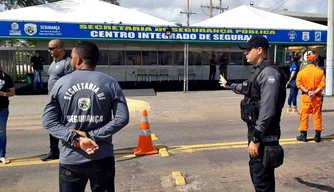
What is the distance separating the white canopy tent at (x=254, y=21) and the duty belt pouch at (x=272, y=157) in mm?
16069

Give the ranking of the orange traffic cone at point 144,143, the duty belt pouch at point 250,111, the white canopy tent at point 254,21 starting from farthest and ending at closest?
the white canopy tent at point 254,21 < the orange traffic cone at point 144,143 < the duty belt pouch at point 250,111

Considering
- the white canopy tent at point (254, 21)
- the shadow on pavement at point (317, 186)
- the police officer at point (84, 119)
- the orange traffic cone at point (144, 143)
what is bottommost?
the shadow on pavement at point (317, 186)

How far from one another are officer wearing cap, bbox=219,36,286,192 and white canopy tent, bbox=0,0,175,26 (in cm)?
1435

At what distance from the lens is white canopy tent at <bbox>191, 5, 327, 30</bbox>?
1906cm

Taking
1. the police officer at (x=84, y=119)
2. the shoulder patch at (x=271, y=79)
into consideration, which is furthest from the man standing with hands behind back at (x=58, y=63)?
the shoulder patch at (x=271, y=79)

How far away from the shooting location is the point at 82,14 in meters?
18.5

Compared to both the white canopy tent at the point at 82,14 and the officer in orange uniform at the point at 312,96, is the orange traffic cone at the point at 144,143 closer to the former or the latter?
the officer in orange uniform at the point at 312,96

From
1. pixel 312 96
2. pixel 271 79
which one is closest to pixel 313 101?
pixel 312 96

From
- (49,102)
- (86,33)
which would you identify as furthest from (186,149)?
(86,33)

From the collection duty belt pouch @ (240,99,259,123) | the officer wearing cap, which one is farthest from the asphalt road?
duty belt pouch @ (240,99,259,123)

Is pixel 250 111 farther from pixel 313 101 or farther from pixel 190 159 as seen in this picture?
pixel 313 101

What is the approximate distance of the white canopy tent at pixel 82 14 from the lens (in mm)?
16922

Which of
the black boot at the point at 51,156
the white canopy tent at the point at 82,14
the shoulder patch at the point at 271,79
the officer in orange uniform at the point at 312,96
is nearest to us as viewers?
the shoulder patch at the point at 271,79

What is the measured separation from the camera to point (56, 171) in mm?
5223
